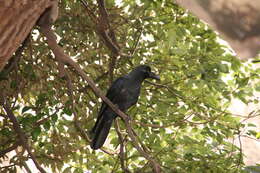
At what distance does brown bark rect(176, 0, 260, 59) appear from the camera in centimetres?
52

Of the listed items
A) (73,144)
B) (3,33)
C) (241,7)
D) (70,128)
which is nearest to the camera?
(241,7)

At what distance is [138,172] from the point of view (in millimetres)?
4199

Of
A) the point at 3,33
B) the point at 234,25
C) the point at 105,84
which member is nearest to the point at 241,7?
the point at 234,25

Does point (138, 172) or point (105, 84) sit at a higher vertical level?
point (105, 84)

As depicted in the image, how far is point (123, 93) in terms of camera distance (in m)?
4.80

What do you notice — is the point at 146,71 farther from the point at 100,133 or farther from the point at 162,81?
the point at 100,133

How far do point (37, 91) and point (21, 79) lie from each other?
349 millimetres

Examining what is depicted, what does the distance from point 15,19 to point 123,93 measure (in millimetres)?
2851

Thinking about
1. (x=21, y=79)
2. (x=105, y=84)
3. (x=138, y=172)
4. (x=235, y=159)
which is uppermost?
(x=21, y=79)

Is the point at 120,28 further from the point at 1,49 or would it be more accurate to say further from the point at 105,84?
the point at 1,49

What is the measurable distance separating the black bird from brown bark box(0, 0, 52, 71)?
8.21 feet

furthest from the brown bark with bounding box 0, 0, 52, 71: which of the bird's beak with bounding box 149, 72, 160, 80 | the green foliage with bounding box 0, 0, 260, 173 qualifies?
the bird's beak with bounding box 149, 72, 160, 80

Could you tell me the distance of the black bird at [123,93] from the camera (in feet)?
15.3

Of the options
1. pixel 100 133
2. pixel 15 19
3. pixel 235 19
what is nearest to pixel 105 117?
pixel 100 133
